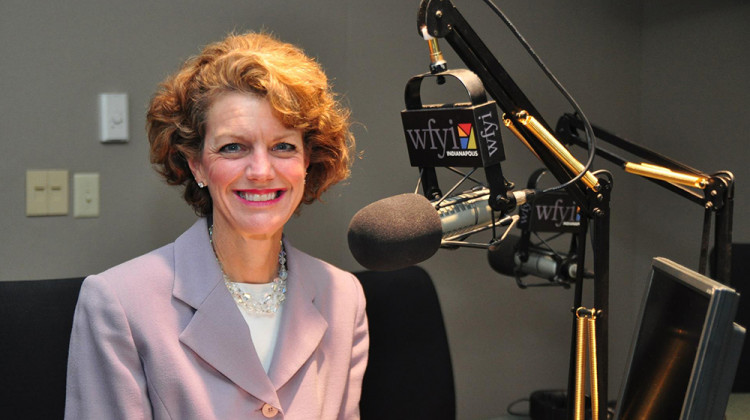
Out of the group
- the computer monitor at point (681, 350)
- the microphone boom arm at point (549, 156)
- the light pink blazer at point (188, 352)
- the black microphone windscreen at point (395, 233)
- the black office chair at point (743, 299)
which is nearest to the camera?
the computer monitor at point (681, 350)

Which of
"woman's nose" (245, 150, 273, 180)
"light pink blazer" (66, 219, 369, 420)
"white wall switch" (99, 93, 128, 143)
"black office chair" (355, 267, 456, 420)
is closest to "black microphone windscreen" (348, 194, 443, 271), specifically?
"woman's nose" (245, 150, 273, 180)

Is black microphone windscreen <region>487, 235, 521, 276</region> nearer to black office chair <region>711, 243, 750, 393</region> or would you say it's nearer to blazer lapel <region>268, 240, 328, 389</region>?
blazer lapel <region>268, 240, 328, 389</region>

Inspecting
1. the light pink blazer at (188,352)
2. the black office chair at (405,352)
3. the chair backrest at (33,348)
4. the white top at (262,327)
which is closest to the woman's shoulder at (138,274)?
the light pink blazer at (188,352)

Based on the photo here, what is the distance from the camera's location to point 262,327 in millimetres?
1565

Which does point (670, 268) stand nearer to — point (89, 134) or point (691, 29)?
point (89, 134)

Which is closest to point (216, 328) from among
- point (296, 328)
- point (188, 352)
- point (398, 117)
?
point (188, 352)

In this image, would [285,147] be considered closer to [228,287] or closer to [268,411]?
[228,287]

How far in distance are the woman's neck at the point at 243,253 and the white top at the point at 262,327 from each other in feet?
0.06

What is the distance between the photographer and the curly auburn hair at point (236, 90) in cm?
146

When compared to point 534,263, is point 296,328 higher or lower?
lower

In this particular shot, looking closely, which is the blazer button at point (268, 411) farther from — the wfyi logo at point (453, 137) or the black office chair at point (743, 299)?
the black office chair at point (743, 299)

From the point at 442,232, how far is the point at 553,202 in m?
0.76

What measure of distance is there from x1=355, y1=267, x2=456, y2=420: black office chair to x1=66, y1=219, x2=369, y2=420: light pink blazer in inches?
12.8

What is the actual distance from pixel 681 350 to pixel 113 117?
4.77 feet
